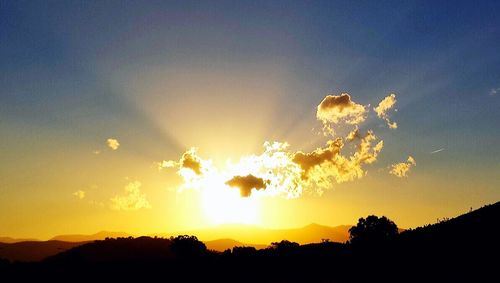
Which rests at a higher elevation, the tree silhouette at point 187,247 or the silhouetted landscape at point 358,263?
the tree silhouette at point 187,247

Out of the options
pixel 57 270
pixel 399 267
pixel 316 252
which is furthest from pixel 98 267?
pixel 399 267

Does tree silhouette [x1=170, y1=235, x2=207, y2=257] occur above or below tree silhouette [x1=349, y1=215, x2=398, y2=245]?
below

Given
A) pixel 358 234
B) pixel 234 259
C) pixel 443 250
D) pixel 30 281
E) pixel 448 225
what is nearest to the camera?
pixel 443 250

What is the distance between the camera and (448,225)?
194 ft

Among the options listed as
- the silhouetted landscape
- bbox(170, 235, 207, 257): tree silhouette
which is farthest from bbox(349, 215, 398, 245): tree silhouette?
bbox(170, 235, 207, 257): tree silhouette

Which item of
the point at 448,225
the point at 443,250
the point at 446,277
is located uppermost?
the point at 448,225

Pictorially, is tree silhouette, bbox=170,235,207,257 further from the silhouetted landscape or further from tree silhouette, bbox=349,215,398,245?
tree silhouette, bbox=349,215,398,245

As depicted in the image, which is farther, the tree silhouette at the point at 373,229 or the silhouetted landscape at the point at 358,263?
the tree silhouette at the point at 373,229

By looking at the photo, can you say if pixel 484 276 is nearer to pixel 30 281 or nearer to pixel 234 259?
pixel 234 259

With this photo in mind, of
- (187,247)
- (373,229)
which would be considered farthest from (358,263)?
(187,247)

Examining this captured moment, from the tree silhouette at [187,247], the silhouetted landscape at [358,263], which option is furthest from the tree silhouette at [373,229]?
the tree silhouette at [187,247]

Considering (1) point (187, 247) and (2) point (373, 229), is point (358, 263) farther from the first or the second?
(1) point (187, 247)

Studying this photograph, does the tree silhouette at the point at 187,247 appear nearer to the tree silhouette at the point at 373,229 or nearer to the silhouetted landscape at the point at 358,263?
the silhouetted landscape at the point at 358,263

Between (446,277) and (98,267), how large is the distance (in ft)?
230
